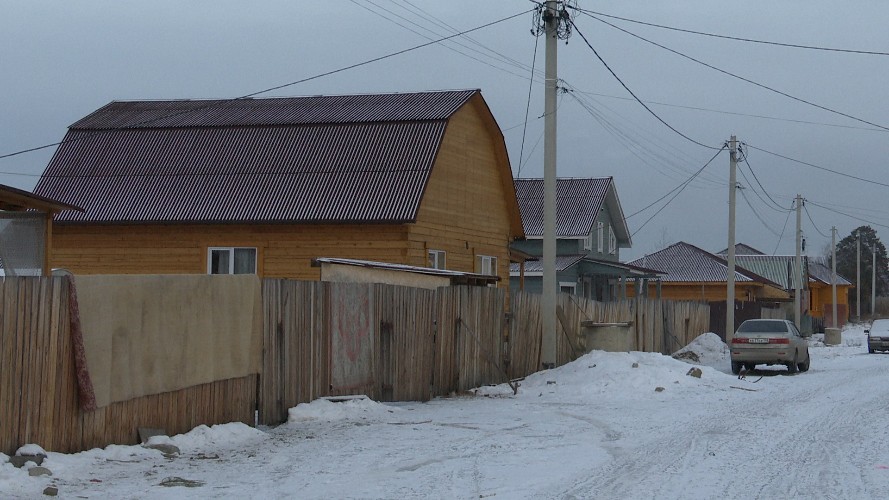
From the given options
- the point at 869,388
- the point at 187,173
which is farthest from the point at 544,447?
the point at 187,173

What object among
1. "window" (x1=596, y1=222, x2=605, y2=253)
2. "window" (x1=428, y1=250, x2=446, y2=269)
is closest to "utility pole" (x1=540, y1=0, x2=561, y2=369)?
"window" (x1=428, y1=250, x2=446, y2=269)

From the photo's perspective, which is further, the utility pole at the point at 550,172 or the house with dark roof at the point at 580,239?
the house with dark roof at the point at 580,239

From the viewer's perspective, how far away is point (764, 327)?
102 feet

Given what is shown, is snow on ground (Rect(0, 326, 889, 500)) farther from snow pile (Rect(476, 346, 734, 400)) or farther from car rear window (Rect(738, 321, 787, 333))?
car rear window (Rect(738, 321, 787, 333))

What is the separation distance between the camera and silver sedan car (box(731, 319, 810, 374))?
29.9 meters

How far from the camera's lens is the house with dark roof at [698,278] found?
230ft

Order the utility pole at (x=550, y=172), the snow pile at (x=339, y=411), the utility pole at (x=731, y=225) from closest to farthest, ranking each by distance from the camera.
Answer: the snow pile at (x=339, y=411) → the utility pole at (x=550, y=172) → the utility pole at (x=731, y=225)

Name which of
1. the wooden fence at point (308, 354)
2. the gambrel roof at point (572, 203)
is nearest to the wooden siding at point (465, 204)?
the wooden fence at point (308, 354)

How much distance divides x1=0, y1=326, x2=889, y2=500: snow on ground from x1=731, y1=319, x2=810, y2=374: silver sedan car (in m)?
8.86

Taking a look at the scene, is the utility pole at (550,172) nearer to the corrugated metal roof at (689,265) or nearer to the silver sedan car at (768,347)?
the silver sedan car at (768,347)

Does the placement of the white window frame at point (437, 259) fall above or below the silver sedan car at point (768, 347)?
above

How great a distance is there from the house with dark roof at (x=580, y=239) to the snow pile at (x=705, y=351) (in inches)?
310

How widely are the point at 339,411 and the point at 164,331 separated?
3.63m

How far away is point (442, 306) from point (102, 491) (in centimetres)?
999
